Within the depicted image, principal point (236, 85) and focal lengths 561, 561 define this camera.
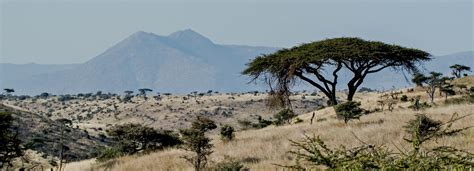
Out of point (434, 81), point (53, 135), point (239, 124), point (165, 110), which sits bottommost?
point (239, 124)

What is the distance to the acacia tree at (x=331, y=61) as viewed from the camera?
128ft

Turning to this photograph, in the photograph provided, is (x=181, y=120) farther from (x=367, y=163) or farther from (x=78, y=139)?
(x=367, y=163)

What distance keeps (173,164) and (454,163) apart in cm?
1613

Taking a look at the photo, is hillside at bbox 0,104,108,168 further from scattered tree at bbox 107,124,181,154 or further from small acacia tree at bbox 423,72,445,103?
small acacia tree at bbox 423,72,445,103

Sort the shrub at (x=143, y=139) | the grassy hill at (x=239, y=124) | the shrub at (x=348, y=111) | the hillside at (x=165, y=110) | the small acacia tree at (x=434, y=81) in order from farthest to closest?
the hillside at (x=165, y=110) < the small acacia tree at (x=434, y=81) < the shrub at (x=348, y=111) < the shrub at (x=143, y=139) < the grassy hill at (x=239, y=124)

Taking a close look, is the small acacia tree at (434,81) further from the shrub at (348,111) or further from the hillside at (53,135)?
the hillside at (53,135)

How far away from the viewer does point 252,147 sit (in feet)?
73.5

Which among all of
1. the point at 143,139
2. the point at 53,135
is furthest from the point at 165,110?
the point at 143,139

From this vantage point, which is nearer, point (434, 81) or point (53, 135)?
point (434, 81)

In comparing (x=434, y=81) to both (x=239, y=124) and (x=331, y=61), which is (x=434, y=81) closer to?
(x=331, y=61)

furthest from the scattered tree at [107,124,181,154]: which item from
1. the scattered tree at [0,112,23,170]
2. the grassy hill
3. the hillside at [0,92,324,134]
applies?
the hillside at [0,92,324,134]

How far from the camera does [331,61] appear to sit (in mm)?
41031

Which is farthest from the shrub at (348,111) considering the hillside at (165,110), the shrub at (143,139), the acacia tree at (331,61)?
the hillside at (165,110)

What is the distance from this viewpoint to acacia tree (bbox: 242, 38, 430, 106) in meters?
39.2
